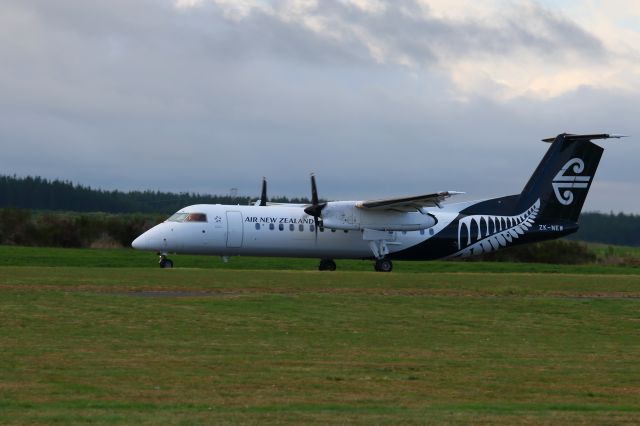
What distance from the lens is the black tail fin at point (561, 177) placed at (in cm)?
4841

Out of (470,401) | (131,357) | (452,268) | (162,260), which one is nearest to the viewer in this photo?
(470,401)

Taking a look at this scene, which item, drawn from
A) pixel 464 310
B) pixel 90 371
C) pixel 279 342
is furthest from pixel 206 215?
pixel 90 371

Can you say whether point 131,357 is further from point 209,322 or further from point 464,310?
point 464,310

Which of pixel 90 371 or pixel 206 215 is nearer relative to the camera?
pixel 90 371

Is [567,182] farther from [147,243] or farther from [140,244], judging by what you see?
[140,244]

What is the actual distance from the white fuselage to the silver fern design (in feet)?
3.21

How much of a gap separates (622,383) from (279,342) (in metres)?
6.06

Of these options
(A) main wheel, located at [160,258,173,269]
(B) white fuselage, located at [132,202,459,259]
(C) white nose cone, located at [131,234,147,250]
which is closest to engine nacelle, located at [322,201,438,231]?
(B) white fuselage, located at [132,202,459,259]

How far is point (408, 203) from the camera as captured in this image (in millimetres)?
44406

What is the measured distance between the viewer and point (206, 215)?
44.3 metres

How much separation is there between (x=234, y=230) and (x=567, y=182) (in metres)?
14.9

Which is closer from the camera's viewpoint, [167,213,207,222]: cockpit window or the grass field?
the grass field

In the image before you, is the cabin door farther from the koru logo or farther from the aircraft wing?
the koru logo

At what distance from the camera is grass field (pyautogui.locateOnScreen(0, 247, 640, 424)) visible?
1277 centimetres
